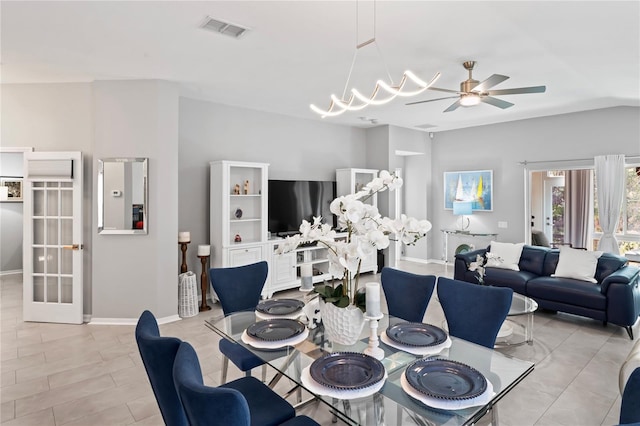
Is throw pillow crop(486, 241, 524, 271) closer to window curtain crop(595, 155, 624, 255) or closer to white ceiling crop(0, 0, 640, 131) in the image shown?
window curtain crop(595, 155, 624, 255)

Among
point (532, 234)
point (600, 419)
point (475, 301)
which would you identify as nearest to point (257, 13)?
point (475, 301)

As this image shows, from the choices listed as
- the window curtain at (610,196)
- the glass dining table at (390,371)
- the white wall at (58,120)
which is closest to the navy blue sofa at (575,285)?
the window curtain at (610,196)

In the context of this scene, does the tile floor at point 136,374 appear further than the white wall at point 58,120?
No

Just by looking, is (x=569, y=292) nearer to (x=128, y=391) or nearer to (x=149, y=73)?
(x=128, y=391)

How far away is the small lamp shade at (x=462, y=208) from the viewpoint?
7.29 metres

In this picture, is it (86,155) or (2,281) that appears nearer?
(86,155)

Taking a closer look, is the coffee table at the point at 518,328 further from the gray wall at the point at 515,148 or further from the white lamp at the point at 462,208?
the white lamp at the point at 462,208

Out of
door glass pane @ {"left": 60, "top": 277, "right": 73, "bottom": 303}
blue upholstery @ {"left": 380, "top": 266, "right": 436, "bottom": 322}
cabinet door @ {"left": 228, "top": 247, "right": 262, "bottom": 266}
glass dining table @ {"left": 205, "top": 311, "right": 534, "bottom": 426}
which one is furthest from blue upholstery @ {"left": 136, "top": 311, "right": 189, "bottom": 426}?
door glass pane @ {"left": 60, "top": 277, "right": 73, "bottom": 303}

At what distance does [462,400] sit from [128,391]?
2.69 meters

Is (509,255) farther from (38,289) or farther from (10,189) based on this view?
(10,189)

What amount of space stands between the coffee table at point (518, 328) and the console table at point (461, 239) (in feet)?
10.1

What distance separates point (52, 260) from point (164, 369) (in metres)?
4.04

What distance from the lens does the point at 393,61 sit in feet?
12.4

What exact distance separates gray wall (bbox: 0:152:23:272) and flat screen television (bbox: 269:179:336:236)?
5549 millimetres
